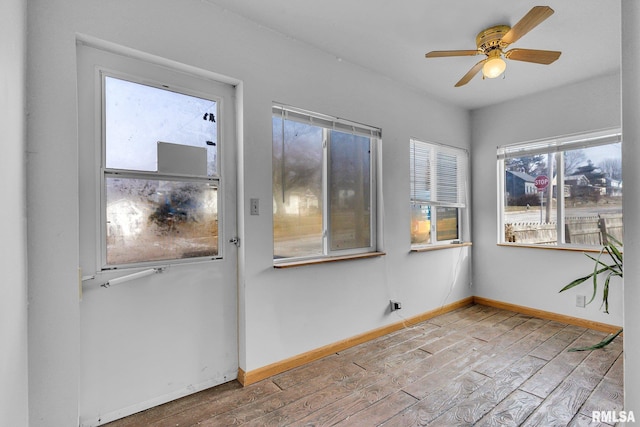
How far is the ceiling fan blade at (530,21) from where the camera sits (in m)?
1.70

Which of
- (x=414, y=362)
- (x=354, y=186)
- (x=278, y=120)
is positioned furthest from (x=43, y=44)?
(x=414, y=362)

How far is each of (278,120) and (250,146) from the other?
15.0 inches

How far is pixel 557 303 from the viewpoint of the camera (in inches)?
135

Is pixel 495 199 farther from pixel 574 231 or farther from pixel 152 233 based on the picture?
pixel 152 233

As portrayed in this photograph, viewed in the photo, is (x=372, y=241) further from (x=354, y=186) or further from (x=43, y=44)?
(x=43, y=44)

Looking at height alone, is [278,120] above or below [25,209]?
above

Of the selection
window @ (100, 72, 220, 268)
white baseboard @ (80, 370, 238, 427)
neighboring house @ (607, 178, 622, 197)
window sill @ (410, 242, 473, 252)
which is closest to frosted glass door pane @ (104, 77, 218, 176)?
window @ (100, 72, 220, 268)

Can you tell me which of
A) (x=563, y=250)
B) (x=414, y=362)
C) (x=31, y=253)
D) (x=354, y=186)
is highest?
(x=354, y=186)

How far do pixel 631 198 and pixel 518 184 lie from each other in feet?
10.5

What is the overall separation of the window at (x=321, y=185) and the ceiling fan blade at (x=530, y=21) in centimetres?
132

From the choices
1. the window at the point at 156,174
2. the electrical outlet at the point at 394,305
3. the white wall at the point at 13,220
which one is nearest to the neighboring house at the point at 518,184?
the electrical outlet at the point at 394,305

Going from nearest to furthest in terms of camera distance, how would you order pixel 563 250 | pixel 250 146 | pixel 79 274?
pixel 79 274
pixel 250 146
pixel 563 250

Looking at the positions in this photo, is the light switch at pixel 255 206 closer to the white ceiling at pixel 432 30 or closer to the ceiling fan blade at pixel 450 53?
the white ceiling at pixel 432 30

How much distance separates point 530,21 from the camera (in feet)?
5.90
